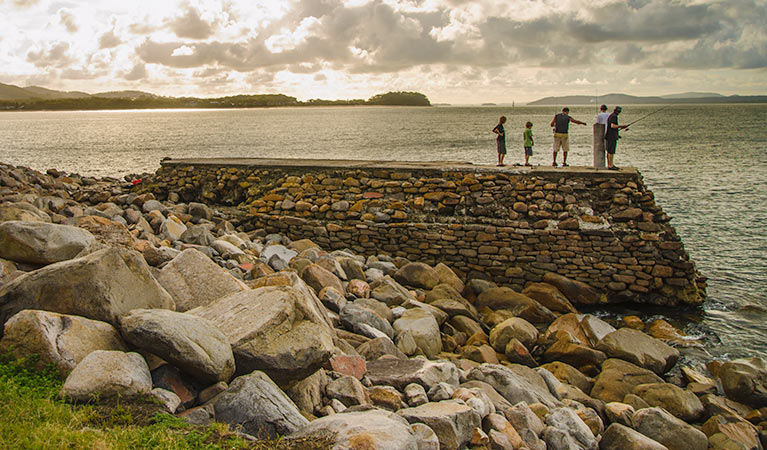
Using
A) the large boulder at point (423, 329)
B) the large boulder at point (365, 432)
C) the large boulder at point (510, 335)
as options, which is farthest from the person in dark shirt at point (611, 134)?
the large boulder at point (365, 432)

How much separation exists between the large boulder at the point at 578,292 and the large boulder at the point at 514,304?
1097 millimetres

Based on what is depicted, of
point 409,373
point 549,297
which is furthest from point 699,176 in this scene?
point 409,373

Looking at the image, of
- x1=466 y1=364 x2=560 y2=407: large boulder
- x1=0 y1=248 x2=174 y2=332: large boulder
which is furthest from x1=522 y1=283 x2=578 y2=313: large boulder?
x1=0 y1=248 x2=174 y2=332: large boulder

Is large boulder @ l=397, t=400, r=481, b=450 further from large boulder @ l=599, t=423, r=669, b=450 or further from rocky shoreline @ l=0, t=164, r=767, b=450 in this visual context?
large boulder @ l=599, t=423, r=669, b=450

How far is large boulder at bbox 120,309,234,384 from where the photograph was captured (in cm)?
429

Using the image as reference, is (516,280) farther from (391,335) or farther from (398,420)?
(398,420)

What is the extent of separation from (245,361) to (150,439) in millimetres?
1168

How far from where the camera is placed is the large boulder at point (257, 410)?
13.4 feet

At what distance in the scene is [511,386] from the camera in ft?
20.8

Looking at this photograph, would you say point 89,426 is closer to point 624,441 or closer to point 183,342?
point 183,342

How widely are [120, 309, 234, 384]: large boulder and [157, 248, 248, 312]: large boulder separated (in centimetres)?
141

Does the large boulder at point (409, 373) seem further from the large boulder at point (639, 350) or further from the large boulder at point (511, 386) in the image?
the large boulder at point (639, 350)

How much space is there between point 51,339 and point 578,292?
9896 millimetres

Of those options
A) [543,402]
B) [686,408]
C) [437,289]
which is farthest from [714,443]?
[437,289]
